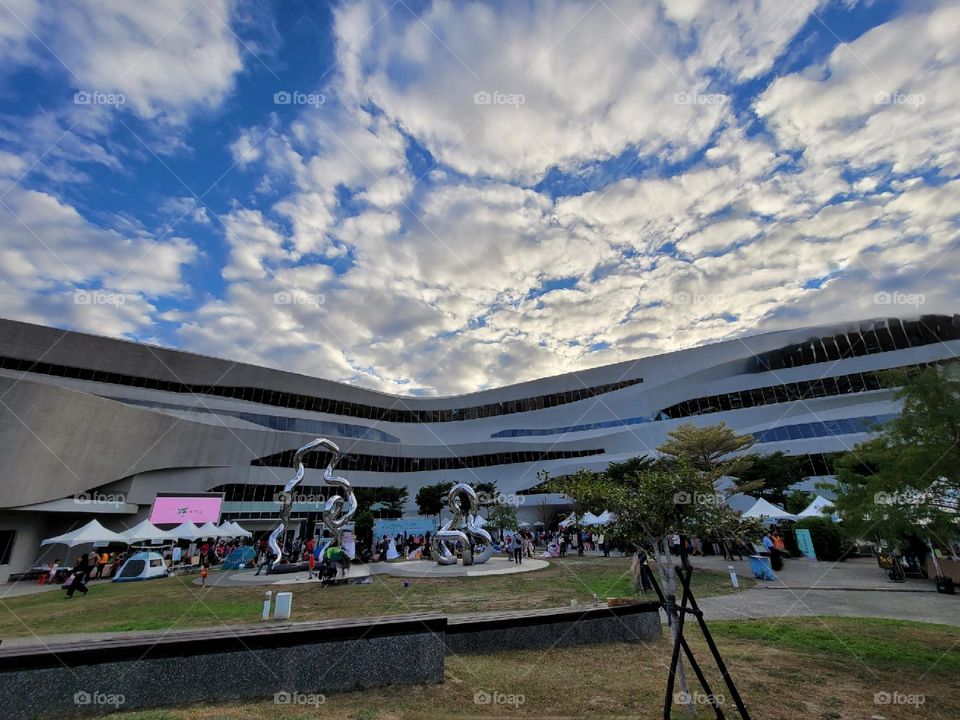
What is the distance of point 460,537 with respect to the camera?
878 inches

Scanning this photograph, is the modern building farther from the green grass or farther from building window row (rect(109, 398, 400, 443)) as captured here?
the green grass

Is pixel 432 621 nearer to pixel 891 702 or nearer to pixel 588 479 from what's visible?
pixel 588 479

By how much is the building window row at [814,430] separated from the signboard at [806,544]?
1746cm

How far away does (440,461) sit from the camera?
56.1m

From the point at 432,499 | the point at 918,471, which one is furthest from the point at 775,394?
the point at 918,471

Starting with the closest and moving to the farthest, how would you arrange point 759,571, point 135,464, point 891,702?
1. point 891,702
2. point 759,571
3. point 135,464

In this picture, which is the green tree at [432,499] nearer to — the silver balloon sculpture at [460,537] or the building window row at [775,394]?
the silver balloon sculpture at [460,537]

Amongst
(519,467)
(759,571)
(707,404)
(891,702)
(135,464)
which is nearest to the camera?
(891,702)

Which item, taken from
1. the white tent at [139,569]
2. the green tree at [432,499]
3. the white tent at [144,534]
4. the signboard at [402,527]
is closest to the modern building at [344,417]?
the white tent at [144,534]

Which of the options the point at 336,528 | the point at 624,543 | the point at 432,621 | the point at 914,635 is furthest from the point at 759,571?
the point at 336,528

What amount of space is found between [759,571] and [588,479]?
48.1 feet

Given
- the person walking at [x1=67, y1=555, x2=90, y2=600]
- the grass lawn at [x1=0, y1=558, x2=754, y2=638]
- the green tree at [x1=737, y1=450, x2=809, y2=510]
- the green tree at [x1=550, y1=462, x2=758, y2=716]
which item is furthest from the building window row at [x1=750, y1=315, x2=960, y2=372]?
the person walking at [x1=67, y1=555, x2=90, y2=600]

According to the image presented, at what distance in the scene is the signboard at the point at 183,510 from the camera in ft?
97.7

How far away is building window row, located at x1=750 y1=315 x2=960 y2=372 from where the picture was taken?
3659 centimetres
